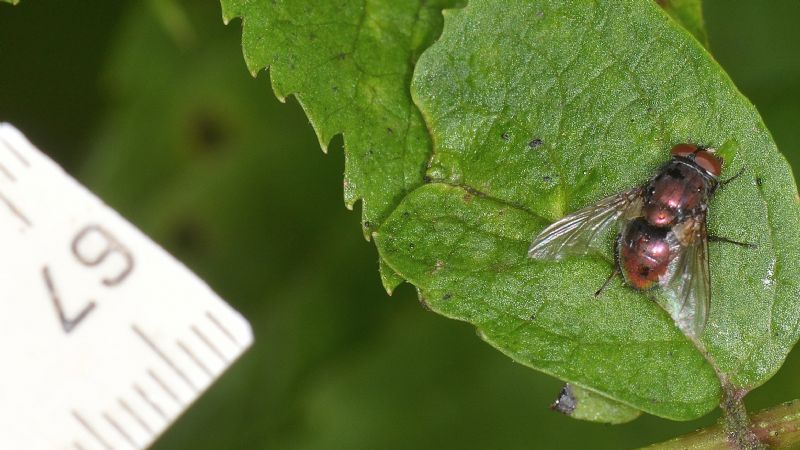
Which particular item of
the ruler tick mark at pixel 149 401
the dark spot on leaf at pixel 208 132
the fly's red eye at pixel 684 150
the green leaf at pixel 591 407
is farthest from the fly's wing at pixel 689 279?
the dark spot on leaf at pixel 208 132

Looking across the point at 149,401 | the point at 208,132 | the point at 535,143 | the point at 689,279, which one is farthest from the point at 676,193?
the point at 208,132

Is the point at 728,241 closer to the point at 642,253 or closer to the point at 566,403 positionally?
the point at 642,253

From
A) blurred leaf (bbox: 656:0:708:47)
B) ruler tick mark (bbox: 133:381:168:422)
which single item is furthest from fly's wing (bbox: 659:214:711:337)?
ruler tick mark (bbox: 133:381:168:422)

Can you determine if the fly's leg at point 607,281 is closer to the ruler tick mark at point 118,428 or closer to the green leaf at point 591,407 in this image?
the green leaf at point 591,407

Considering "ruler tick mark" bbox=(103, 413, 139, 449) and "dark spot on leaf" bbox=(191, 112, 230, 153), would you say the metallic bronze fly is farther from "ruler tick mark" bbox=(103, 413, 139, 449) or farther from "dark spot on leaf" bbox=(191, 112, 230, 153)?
"dark spot on leaf" bbox=(191, 112, 230, 153)

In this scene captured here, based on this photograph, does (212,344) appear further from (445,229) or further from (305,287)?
(305,287)

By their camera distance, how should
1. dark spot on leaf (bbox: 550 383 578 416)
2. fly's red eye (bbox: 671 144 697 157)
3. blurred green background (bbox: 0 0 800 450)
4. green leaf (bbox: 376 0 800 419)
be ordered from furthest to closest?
1. blurred green background (bbox: 0 0 800 450)
2. dark spot on leaf (bbox: 550 383 578 416)
3. fly's red eye (bbox: 671 144 697 157)
4. green leaf (bbox: 376 0 800 419)
